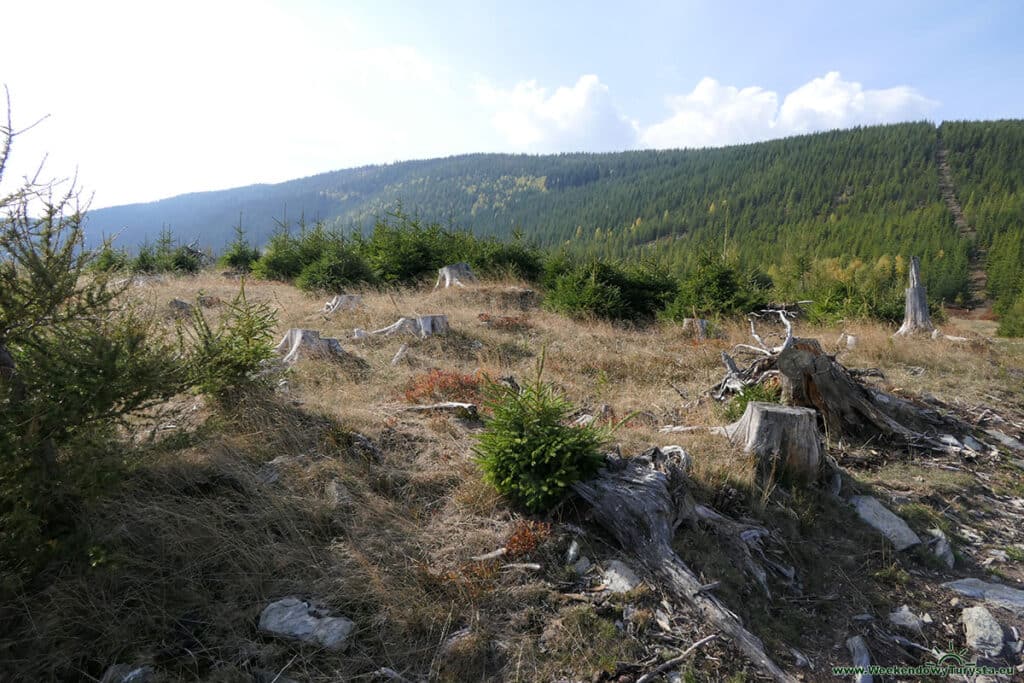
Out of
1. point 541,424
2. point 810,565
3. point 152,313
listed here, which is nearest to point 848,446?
point 810,565

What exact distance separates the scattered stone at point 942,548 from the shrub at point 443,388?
14.6 ft

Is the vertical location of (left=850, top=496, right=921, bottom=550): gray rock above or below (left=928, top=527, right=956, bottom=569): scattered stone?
above

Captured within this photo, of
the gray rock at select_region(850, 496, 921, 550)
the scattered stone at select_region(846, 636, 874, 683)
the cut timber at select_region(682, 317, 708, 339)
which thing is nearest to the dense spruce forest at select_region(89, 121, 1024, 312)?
the cut timber at select_region(682, 317, 708, 339)

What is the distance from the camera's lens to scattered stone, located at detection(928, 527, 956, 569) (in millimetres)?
4168

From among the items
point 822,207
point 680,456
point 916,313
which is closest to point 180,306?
point 680,456

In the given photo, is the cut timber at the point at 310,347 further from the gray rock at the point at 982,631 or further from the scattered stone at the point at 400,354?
the gray rock at the point at 982,631

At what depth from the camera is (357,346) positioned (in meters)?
8.80

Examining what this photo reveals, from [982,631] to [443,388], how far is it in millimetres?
5038

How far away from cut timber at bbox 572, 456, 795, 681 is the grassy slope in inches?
5.1

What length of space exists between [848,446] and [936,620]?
2.62 meters

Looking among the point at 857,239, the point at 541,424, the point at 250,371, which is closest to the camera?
the point at 541,424

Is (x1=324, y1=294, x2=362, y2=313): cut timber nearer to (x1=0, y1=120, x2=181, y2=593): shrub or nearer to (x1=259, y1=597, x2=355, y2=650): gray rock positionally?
(x1=0, y1=120, x2=181, y2=593): shrub

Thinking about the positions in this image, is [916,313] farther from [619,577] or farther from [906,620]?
[619,577]

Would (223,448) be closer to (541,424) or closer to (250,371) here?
(250,371)
